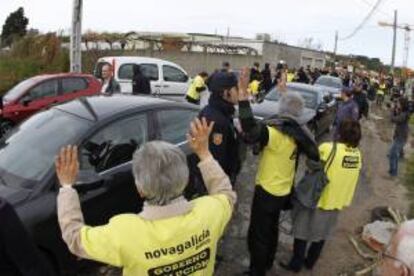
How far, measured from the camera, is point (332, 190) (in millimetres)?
5910

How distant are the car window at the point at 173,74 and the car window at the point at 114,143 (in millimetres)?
12479

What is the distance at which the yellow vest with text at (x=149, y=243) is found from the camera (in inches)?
101

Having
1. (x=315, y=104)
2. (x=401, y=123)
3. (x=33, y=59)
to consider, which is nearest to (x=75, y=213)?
(x=401, y=123)

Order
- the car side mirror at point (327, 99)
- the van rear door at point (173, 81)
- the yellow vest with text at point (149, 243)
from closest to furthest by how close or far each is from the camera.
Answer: the yellow vest with text at point (149, 243) < the car side mirror at point (327, 99) < the van rear door at point (173, 81)

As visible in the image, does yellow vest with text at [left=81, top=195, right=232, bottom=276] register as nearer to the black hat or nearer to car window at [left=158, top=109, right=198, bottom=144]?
the black hat

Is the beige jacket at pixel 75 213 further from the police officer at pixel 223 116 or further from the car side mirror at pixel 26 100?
the car side mirror at pixel 26 100

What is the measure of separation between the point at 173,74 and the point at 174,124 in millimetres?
12349

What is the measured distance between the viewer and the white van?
680 inches

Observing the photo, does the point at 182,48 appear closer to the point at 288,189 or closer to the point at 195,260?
the point at 288,189

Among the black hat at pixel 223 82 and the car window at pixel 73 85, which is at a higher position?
the black hat at pixel 223 82

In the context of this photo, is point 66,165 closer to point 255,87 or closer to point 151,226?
point 151,226

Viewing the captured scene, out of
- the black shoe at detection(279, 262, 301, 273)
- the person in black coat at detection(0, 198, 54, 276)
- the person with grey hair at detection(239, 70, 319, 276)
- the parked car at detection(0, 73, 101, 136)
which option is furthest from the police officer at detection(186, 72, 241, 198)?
the parked car at detection(0, 73, 101, 136)

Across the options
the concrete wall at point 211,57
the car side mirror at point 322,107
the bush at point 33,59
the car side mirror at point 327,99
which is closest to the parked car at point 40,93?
the car side mirror at point 322,107

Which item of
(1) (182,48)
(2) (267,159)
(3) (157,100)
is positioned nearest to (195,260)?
(2) (267,159)
